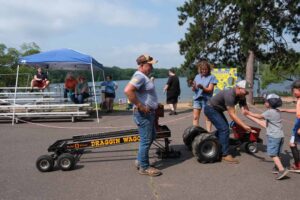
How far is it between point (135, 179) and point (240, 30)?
1704cm

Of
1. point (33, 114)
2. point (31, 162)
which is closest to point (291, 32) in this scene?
point (33, 114)

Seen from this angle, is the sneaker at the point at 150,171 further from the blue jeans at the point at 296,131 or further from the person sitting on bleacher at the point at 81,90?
the person sitting on bleacher at the point at 81,90

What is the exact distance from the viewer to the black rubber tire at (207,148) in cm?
662

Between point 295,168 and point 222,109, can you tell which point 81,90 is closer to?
point 222,109

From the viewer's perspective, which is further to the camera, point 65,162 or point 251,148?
point 251,148

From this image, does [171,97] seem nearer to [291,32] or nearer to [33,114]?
[33,114]

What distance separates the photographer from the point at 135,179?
5801 mm

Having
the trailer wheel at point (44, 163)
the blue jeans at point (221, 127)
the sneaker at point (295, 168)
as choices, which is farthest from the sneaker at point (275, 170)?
the trailer wheel at point (44, 163)

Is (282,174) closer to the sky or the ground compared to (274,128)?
closer to the ground

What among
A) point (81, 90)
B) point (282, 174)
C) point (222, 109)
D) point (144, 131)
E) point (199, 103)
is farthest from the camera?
point (81, 90)

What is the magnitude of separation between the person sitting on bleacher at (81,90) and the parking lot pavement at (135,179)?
702cm

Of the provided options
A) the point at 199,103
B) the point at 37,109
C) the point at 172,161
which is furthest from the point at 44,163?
the point at 37,109

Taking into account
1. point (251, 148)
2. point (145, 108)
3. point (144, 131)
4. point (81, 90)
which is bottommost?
point (251, 148)

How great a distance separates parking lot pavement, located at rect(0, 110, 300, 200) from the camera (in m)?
5.09
